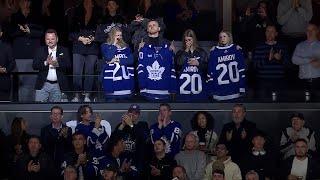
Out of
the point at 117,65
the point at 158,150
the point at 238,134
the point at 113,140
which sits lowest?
the point at 158,150

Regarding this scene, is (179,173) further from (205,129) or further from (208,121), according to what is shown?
(208,121)

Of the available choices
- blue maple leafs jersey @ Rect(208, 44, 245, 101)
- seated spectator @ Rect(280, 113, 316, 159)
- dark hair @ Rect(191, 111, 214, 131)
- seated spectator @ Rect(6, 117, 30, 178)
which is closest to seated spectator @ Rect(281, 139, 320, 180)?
seated spectator @ Rect(280, 113, 316, 159)

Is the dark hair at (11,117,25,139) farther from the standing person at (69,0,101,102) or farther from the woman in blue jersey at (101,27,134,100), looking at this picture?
the woman in blue jersey at (101,27,134,100)

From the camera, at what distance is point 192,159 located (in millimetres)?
16078

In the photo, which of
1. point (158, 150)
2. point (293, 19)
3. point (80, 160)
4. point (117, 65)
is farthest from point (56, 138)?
point (293, 19)

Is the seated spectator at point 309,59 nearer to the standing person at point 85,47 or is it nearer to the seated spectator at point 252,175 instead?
the seated spectator at point 252,175

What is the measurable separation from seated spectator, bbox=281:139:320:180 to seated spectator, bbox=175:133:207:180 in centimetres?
121

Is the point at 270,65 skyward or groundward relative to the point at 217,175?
skyward

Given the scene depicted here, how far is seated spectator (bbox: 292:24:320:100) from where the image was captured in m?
18.0

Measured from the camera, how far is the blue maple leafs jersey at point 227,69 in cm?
1766

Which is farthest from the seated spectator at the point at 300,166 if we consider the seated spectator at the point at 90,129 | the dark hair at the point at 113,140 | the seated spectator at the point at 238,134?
the seated spectator at the point at 90,129

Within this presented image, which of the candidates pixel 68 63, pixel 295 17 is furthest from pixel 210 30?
pixel 68 63

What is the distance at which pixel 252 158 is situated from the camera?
1609 cm

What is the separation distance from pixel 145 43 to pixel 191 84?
3.27ft
